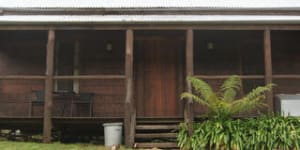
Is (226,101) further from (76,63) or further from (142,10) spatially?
(76,63)

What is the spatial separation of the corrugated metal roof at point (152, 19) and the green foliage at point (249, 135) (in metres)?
2.36

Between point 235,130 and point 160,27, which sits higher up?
point 160,27

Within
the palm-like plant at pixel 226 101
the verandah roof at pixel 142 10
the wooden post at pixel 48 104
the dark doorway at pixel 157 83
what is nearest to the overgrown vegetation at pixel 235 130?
the palm-like plant at pixel 226 101

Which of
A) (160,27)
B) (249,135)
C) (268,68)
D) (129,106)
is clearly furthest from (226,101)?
(160,27)

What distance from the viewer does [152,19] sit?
336 inches

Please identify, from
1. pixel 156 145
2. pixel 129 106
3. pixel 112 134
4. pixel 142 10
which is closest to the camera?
pixel 156 145

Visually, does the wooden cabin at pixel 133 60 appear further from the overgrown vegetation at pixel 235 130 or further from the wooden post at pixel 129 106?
the overgrown vegetation at pixel 235 130

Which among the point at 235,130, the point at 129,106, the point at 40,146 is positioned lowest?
the point at 40,146

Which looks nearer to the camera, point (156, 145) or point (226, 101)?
point (226, 101)

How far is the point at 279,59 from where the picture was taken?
10180 millimetres

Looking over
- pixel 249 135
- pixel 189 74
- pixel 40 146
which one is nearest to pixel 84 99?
pixel 40 146

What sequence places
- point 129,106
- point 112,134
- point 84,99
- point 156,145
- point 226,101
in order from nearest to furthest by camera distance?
1. point 226,101
2. point 156,145
3. point 112,134
4. point 129,106
5. point 84,99

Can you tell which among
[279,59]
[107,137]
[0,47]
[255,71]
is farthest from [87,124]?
[279,59]
